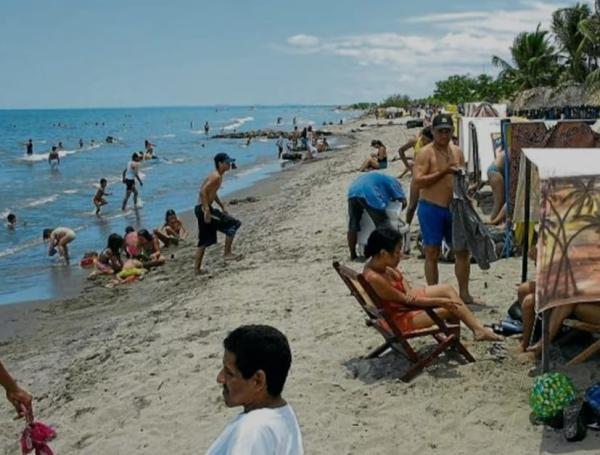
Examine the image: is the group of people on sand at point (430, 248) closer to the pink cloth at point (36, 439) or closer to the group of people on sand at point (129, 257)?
the pink cloth at point (36, 439)

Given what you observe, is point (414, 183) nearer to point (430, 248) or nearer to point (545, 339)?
point (430, 248)

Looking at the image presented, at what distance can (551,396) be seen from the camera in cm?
428

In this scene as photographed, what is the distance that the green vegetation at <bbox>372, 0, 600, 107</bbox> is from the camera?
35.5 metres

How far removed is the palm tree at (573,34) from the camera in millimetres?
38938

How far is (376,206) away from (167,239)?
5907 mm

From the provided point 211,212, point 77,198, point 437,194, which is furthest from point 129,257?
point 77,198

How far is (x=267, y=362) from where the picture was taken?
2205 mm

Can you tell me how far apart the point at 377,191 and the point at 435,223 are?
2.67 metres

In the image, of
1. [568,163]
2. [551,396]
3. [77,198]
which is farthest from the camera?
[77,198]

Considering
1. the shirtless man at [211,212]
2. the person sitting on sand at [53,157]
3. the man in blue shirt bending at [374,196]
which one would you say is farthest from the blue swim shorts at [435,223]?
the person sitting on sand at [53,157]

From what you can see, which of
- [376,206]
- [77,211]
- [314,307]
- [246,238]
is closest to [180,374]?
[314,307]

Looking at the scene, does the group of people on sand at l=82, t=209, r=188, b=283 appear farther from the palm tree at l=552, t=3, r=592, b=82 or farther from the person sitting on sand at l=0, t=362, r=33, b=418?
the palm tree at l=552, t=3, r=592, b=82

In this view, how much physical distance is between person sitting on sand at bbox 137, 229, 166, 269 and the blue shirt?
4214 mm

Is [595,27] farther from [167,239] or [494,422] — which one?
[494,422]
